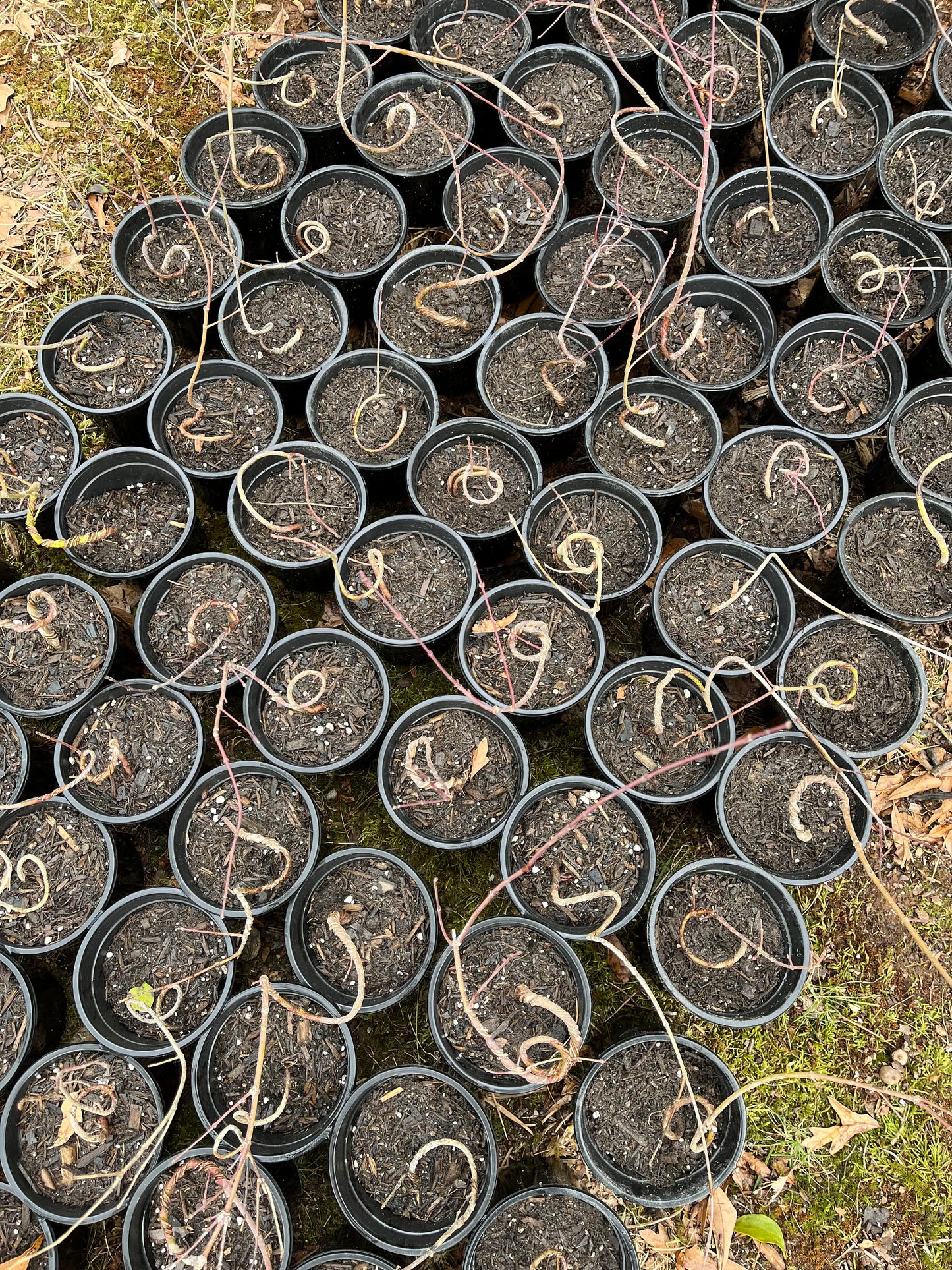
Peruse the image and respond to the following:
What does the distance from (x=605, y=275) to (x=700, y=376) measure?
16.3 inches

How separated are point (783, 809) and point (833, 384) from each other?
4.06 ft

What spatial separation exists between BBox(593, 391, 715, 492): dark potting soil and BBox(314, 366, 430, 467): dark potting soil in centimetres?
51

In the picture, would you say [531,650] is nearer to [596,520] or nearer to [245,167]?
[596,520]

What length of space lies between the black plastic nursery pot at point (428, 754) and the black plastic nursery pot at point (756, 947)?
401 mm

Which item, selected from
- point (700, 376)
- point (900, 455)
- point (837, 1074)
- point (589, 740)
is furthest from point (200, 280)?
point (837, 1074)

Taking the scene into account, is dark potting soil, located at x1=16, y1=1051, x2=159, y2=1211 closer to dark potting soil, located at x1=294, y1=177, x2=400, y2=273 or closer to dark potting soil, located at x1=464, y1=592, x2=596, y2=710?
dark potting soil, located at x1=464, y1=592, x2=596, y2=710

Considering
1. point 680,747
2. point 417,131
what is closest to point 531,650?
point 680,747

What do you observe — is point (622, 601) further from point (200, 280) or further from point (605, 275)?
point (200, 280)

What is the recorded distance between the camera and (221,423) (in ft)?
8.00

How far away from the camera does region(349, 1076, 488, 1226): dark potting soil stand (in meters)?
1.84

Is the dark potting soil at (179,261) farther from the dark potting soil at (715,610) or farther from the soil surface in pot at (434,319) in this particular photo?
the dark potting soil at (715,610)

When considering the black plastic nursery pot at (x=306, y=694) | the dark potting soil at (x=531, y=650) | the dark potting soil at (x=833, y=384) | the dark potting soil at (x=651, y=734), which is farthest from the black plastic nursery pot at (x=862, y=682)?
the black plastic nursery pot at (x=306, y=694)

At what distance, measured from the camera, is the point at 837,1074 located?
2156 mm

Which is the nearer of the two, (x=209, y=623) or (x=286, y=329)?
(x=209, y=623)
